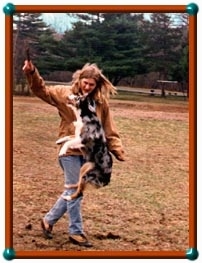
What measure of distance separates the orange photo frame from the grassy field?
0.05 ft

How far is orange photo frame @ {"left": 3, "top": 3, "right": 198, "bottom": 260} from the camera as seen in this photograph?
4.16 meters

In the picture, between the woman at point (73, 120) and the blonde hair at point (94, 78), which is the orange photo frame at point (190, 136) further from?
the blonde hair at point (94, 78)

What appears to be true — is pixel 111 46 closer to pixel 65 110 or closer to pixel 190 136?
pixel 65 110

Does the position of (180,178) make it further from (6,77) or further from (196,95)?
(6,77)

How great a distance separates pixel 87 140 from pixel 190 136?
338 millimetres

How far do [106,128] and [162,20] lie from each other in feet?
1.31

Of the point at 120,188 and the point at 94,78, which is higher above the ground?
the point at 94,78

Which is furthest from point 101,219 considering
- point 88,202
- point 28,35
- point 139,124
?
point 28,35

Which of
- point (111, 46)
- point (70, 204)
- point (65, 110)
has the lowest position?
point (70, 204)

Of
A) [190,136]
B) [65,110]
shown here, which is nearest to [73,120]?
[65,110]

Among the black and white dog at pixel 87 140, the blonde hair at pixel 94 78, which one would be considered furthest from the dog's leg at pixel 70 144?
the blonde hair at pixel 94 78

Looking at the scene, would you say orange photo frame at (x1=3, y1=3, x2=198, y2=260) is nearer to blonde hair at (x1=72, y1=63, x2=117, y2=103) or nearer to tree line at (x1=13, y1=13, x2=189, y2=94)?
tree line at (x1=13, y1=13, x2=189, y2=94)

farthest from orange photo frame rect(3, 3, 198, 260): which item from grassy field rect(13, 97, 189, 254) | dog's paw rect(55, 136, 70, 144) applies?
dog's paw rect(55, 136, 70, 144)

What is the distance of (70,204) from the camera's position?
4164mm
